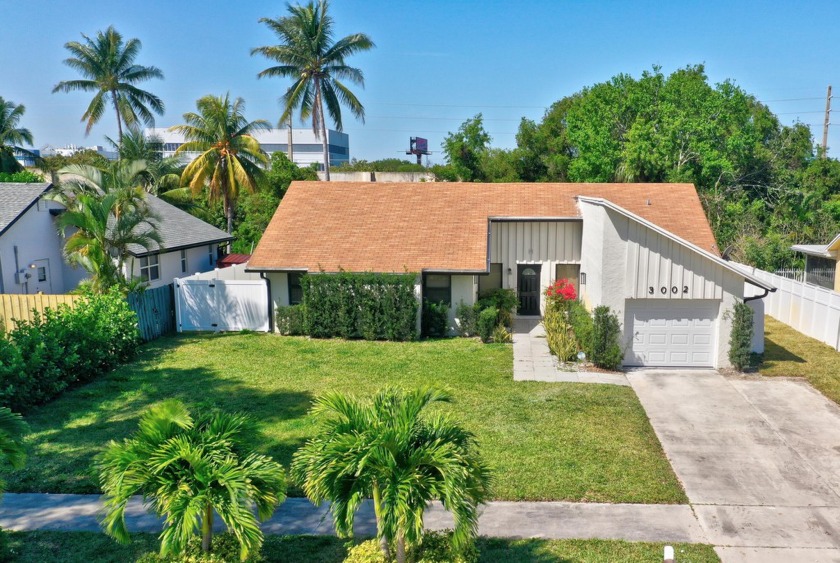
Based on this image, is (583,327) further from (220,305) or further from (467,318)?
(220,305)

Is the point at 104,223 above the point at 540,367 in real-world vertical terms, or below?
above

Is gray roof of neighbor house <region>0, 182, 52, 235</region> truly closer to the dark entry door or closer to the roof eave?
the dark entry door

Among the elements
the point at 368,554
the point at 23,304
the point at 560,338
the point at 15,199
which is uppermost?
the point at 15,199

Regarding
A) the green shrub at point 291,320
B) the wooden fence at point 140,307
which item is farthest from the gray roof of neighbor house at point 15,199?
the green shrub at point 291,320

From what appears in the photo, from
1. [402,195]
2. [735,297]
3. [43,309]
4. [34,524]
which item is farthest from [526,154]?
[34,524]

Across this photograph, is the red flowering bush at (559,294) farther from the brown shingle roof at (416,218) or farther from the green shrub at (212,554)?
the green shrub at (212,554)

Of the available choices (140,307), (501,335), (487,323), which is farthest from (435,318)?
(140,307)
